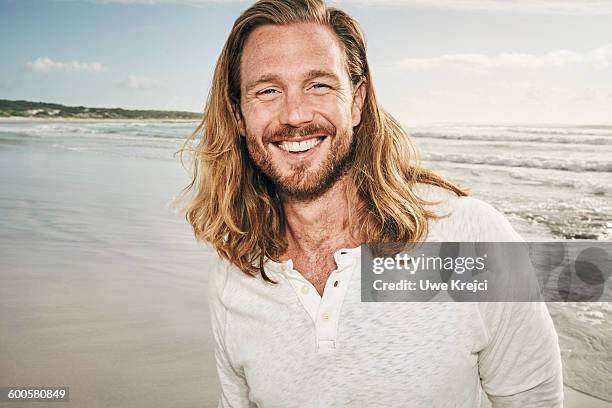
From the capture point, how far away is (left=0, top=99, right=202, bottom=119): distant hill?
14.4m

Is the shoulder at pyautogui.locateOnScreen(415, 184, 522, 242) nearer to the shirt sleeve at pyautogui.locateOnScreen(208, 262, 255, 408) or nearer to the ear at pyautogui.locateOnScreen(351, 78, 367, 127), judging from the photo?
the ear at pyautogui.locateOnScreen(351, 78, 367, 127)

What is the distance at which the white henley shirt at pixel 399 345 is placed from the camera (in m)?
1.70

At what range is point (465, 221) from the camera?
180 cm

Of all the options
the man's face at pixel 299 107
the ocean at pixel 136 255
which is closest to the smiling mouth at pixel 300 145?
the man's face at pixel 299 107

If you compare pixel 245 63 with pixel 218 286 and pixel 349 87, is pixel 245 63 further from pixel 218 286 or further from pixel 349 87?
pixel 218 286

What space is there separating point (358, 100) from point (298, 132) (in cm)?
36

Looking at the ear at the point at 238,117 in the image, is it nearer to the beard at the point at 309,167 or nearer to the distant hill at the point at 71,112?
the beard at the point at 309,167

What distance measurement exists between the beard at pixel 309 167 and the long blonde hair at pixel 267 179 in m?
0.09

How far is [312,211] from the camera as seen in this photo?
2.02 metres

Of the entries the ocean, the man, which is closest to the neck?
the man

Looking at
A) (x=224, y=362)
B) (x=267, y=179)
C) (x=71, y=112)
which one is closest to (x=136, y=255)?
(x=267, y=179)

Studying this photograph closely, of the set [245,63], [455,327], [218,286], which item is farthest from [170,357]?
[455,327]

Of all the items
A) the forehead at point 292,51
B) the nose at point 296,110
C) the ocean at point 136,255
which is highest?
the forehead at point 292,51

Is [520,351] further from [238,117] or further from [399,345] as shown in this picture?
[238,117]
